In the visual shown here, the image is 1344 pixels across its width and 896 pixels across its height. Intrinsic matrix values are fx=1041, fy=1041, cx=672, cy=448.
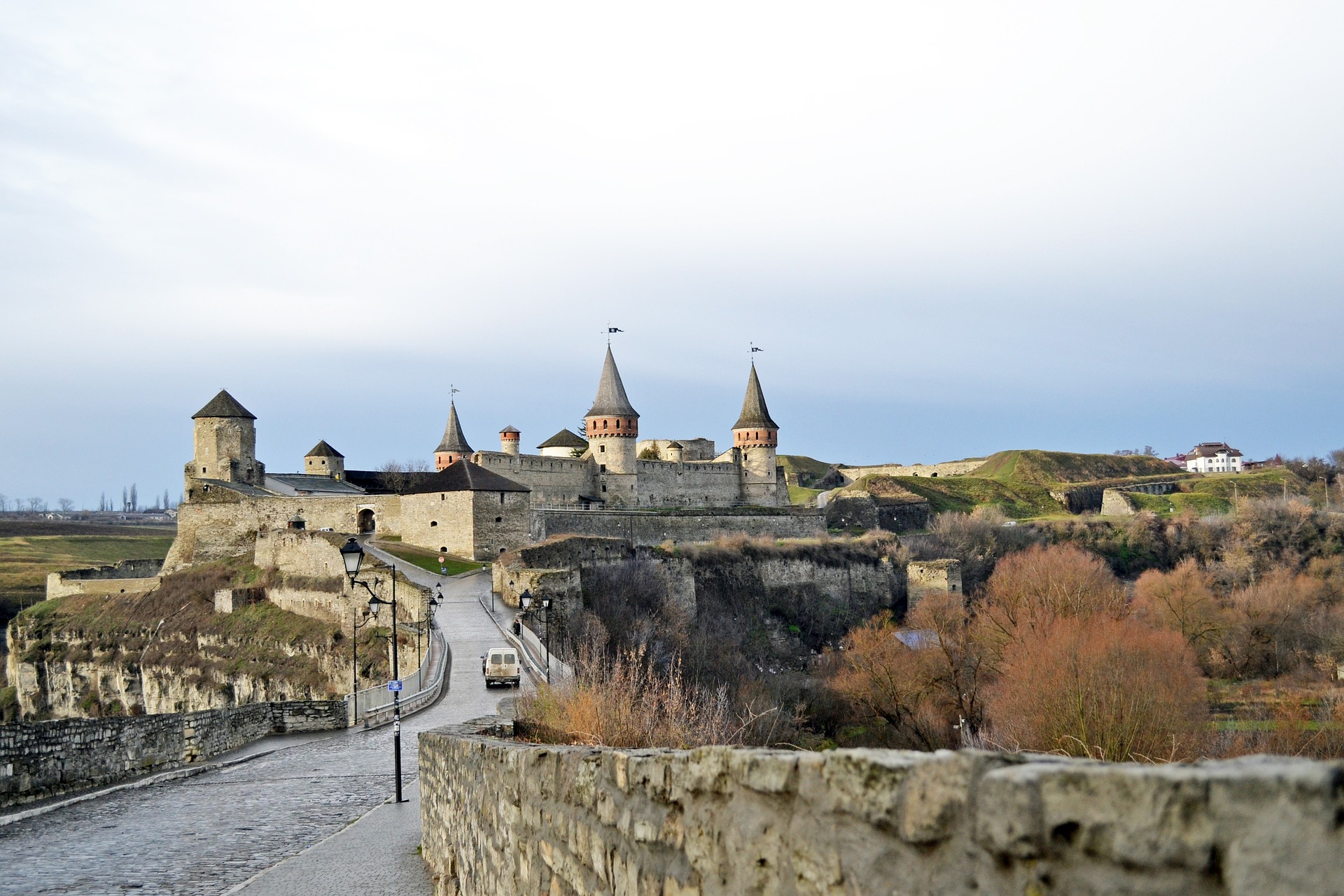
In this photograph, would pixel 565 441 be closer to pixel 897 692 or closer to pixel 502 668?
pixel 897 692

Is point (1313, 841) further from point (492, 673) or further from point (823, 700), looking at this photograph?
point (823, 700)

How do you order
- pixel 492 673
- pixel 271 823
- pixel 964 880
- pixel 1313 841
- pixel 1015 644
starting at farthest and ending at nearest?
pixel 1015 644 → pixel 492 673 → pixel 271 823 → pixel 964 880 → pixel 1313 841

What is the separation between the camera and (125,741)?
15.5m

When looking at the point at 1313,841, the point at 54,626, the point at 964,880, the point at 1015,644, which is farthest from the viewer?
the point at 54,626

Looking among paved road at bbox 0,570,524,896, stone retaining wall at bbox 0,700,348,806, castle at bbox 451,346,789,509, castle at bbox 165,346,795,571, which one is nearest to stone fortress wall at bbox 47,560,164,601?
castle at bbox 165,346,795,571

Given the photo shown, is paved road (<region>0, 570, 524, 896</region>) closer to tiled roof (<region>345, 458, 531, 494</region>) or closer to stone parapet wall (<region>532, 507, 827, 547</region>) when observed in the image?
tiled roof (<region>345, 458, 531, 494</region>)

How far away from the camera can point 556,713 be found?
8.96m

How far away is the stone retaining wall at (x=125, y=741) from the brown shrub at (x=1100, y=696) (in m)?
14.1

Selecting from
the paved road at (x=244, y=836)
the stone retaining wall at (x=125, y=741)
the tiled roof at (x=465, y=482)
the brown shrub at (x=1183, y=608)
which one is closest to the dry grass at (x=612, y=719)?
the paved road at (x=244, y=836)

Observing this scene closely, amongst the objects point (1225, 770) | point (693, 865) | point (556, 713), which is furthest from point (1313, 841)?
point (556, 713)

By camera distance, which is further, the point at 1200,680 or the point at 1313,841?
the point at 1200,680

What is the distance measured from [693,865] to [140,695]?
44.8 meters

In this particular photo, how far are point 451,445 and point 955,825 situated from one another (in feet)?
234

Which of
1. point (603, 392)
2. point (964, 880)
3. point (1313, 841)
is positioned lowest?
point (964, 880)
